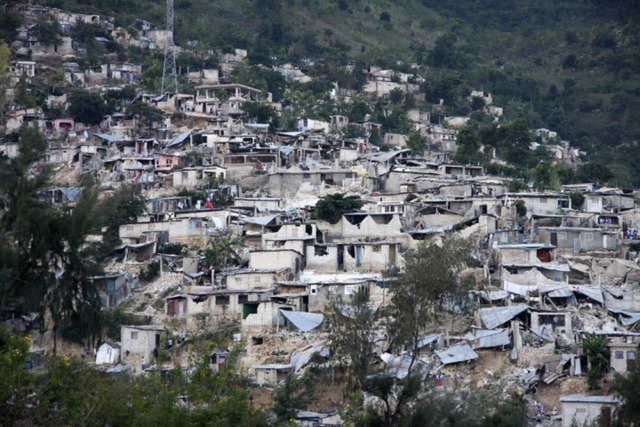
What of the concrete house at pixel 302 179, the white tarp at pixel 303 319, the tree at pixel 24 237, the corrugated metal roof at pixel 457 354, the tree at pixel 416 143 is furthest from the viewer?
the tree at pixel 416 143

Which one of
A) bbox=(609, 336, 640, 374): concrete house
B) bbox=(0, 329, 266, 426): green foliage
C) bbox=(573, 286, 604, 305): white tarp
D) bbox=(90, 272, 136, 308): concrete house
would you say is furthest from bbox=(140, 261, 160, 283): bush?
bbox=(0, 329, 266, 426): green foliage

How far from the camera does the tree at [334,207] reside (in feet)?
114

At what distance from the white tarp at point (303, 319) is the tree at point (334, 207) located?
521cm

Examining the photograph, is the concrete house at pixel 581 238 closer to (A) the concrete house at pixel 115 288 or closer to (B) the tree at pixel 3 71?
(A) the concrete house at pixel 115 288

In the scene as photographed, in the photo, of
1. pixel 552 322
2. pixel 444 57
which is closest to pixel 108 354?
pixel 552 322

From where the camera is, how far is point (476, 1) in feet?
265

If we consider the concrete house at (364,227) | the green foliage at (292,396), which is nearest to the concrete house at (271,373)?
the green foliage at (292,396)

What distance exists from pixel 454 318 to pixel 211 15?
38105 mm

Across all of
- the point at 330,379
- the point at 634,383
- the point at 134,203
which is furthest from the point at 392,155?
the point at 634,383

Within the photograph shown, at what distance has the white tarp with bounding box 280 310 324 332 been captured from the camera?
96.7ft

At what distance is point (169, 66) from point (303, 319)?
81.9 ft

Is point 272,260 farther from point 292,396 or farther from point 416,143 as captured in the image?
point 416,143

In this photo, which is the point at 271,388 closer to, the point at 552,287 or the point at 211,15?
the point at 552,287

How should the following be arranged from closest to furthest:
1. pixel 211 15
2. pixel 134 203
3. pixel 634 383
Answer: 1. pixel 634 383
2. pixel 134 203
3. pixel 211 15
